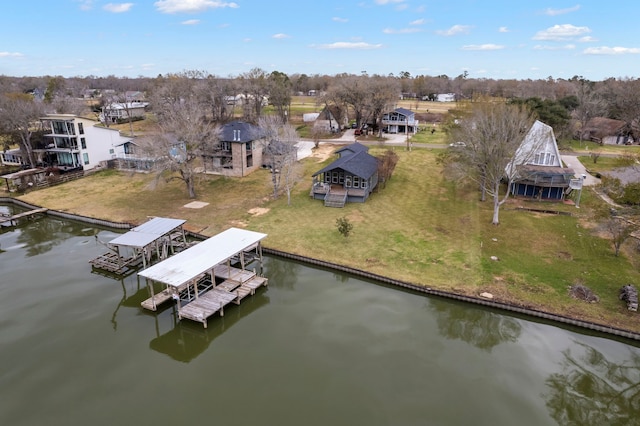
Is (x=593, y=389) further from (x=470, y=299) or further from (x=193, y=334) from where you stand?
(x=193, y=334)

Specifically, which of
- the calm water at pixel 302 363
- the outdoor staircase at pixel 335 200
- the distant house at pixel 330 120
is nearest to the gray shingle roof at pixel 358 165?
the outdoor staircase at pixel 335 200

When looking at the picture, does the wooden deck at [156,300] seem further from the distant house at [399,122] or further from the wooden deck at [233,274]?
the distant house at [399,122]

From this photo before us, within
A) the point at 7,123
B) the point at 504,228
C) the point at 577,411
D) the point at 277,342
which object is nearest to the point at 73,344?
the point at 277,342

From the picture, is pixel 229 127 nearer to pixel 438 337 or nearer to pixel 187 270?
pixel 187 270

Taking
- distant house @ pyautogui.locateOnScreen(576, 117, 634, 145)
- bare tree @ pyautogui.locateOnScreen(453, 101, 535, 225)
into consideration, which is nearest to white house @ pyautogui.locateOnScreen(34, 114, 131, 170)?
bare tree @ pyautogui.locateOnScreen(453, 101, 535, 225)

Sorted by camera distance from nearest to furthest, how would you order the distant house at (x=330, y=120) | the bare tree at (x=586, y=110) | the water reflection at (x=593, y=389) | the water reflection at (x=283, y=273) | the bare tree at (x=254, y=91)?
the water reflection at (x=593, y=389) < the water reflection at (x=283, y=273) < the bare tree at (x=586, y=110) < the distant house at (x=330, y=120) < the bare tree at (x=254, y=91)

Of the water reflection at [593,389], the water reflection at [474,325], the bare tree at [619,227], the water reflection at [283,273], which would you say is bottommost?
the water reflection at [593,389]

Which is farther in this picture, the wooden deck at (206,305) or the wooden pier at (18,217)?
the wooden pier at (18,217)
